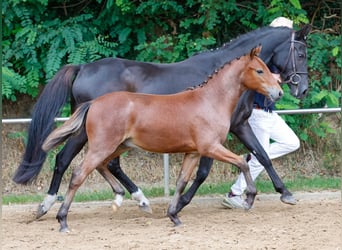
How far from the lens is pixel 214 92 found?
677 cm

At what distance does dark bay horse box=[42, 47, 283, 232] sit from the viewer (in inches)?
258

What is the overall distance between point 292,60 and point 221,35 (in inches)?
147

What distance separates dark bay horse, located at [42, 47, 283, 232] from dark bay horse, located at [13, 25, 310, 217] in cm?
73

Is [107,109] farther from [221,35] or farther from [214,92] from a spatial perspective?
[221,35]

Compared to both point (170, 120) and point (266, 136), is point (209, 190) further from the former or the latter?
point (170, 120)

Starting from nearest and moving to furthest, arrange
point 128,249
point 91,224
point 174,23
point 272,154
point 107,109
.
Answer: point 128,249 → point 107,109 → point 91,224 → point 272,154 → point 174,23

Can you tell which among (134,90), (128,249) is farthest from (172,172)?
(128,249)

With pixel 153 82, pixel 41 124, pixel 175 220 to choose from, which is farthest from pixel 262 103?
pixel 41 124

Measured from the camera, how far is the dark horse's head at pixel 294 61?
24.9ft

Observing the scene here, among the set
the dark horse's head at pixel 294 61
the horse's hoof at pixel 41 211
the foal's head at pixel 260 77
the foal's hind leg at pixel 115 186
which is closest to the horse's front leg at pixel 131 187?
the foal's hind leg at pixel 115 186

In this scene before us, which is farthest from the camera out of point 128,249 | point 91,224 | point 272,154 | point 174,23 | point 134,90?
point 174,23

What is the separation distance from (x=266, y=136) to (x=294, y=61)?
3.07ft

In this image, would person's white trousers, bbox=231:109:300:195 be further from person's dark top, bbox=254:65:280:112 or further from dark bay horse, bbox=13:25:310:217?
dark bay horse, bbox=13:25:310:217

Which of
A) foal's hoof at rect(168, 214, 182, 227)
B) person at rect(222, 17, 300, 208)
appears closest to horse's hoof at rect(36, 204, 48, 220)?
foal's hoof at rect(168, 214, 182, 227)
